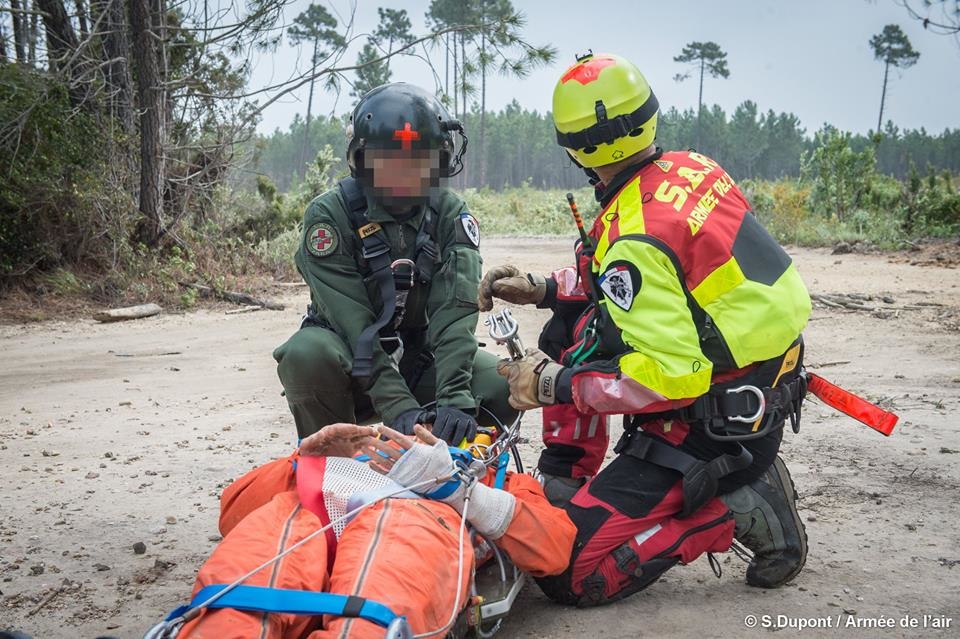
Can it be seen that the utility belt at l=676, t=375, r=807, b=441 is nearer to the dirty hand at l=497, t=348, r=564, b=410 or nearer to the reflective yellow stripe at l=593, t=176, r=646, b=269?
the dirty hand at l=497, t=348, r=564, b=410

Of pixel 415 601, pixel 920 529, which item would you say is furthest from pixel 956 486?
pixel 415 601

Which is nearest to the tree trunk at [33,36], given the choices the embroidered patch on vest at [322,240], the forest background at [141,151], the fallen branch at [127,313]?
the forest background at [141,151]

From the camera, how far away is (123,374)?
275 inches

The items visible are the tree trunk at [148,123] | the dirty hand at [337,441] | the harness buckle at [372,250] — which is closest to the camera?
the dirty hand at [337,441]

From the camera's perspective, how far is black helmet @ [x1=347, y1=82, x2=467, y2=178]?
11.7 feet

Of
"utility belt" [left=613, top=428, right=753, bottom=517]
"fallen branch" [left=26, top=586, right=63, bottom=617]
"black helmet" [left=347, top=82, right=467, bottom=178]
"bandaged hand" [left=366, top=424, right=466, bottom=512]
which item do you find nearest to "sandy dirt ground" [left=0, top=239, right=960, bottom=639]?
"fallen branch" [left=26, top=586, right=63, bottom=617]

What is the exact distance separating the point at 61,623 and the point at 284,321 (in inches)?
265

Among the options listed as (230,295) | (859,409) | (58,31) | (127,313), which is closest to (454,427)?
(859,409)

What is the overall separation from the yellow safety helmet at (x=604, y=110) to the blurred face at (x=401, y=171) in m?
0.69

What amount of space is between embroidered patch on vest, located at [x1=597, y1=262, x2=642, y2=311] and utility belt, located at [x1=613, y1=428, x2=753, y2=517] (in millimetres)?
545

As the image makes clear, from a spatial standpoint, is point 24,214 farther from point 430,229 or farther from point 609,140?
point 609,140

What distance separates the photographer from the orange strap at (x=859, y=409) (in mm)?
3031

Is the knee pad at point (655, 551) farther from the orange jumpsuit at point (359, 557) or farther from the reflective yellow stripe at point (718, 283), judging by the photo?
the reflective yellow stripe at point (718, 283)

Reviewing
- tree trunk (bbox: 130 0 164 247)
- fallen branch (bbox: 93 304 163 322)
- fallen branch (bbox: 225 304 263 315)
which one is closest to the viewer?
fallen branch (bbox: 93 304 163 322)
